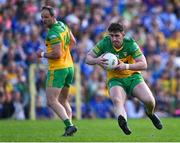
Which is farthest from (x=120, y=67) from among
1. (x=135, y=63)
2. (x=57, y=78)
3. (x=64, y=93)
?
(x=64, y=93)

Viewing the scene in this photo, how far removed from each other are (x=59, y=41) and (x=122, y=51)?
1.21 metres

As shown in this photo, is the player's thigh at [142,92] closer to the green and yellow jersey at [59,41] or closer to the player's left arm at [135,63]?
the player's left arm at [135,63]

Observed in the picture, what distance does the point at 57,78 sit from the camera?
14734 millimetres

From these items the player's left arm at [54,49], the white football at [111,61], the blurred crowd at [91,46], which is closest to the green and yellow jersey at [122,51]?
the white football at [111,61]

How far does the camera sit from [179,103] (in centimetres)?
2470

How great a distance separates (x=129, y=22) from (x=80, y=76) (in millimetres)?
3185

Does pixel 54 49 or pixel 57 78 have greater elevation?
pixel 54 49

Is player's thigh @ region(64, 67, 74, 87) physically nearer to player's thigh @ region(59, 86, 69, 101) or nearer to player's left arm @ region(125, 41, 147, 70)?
player's thigh @ region(59, 86, 69, 101)

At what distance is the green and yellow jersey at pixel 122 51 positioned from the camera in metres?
14.2

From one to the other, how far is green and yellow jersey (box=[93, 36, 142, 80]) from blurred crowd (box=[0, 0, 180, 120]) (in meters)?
9.21

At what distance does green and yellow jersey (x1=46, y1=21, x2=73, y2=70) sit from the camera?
14688 mm

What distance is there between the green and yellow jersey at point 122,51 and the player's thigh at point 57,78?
2.64ft

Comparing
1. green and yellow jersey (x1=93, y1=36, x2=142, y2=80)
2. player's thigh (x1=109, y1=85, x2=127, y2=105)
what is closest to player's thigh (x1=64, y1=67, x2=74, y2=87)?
green and yellow jersey (x1=93, y1=36, x2=142, y2=80)

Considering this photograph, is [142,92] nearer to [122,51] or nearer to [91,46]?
[122,51]
